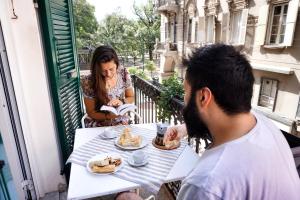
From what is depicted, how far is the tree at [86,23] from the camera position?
47.2 ft

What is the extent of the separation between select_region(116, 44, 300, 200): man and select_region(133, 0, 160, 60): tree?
15789 mm

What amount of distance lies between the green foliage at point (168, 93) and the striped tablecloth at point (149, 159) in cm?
41

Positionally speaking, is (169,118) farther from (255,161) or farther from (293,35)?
(293,35)

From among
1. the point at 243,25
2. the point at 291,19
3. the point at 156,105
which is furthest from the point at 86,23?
the point at 156,105

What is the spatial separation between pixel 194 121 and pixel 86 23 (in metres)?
16.4

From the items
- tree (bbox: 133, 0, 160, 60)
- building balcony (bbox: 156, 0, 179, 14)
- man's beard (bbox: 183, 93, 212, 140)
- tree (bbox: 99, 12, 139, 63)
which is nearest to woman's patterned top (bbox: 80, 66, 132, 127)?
man's beard (bbox: 183, 93, 212, 140)

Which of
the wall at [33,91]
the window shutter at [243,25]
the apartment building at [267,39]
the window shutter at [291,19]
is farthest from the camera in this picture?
the window shutter at [243,25]

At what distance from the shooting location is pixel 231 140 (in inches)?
22.8

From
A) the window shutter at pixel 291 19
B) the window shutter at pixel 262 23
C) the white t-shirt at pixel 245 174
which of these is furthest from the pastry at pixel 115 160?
the window shutter at pixel 262 23

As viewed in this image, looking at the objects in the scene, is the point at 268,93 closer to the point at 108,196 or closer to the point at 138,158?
the point at 108,196

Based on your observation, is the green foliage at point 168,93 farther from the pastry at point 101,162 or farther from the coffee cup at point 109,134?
the pastry at point 101,162

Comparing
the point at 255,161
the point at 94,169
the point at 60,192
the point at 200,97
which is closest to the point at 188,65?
the point at 200,97

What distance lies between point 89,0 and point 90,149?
16.4 meters

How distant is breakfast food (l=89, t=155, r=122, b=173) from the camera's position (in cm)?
104
